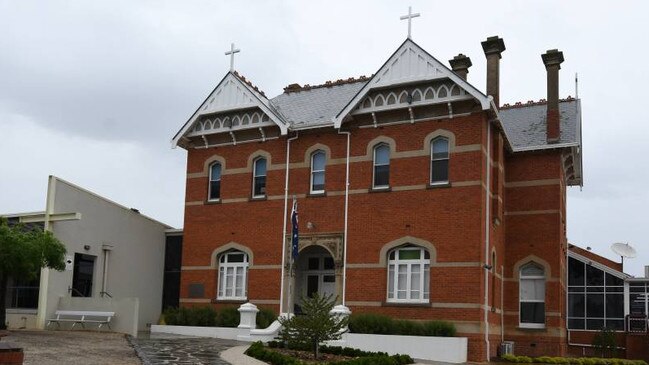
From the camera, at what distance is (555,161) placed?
28875mm

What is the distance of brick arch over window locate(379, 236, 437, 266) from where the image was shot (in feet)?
83.9

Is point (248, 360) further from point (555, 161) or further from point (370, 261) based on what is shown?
point (555, 161)

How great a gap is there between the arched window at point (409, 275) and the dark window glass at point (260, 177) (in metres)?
6.23

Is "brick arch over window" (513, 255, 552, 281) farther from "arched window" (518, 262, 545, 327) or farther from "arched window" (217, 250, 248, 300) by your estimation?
"arched window" (217, 250, 248, 300)

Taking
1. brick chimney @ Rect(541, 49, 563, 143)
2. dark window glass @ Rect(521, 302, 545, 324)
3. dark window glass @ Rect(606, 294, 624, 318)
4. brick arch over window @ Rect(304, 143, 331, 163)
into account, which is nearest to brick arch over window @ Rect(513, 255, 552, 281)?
dark window glass @ Rect(521, 302, 545, 324)

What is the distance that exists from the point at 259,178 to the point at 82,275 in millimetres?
8219

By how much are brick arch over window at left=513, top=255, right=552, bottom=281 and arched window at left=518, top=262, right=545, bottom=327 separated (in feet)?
0.42

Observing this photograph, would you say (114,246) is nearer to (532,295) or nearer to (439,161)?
(439,161)

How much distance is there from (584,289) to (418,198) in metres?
10.9

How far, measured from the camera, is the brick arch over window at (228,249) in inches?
1155

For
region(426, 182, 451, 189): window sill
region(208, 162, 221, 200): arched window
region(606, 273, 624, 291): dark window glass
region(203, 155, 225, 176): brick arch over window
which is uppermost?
region(203, 155, 225, 176): brick arch over window

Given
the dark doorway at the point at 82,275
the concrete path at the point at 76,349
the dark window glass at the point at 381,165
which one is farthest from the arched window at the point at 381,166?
the dark doorway at the point at 82,275

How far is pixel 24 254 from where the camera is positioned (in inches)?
935

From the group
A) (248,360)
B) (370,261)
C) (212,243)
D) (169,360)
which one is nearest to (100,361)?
(169,360)
